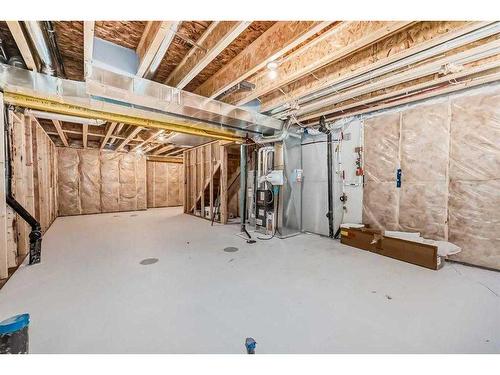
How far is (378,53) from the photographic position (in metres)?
2.10

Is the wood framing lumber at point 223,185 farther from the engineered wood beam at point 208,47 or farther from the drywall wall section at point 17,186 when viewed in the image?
the drywall wall section at point 17,186

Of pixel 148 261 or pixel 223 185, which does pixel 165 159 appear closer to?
pixel 223 185

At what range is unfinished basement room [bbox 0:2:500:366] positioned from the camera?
1581mm

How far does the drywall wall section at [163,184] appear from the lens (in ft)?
28.2

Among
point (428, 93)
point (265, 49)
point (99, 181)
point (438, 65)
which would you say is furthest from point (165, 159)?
point (438, 65)

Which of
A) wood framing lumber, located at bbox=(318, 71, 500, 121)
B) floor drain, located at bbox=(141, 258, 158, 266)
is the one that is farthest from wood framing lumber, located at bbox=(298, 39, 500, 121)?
floor drain, located at bbox=(141, 258, 158, 266)

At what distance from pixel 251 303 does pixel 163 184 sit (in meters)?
7.99

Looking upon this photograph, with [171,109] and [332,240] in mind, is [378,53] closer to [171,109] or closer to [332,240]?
[171,109]

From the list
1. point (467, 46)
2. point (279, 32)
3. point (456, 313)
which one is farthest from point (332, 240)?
point (279, 32)

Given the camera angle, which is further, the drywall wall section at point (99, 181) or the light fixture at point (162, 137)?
the drywall wall section at point (99, 181)

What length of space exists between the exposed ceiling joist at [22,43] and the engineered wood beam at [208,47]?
4.28ft

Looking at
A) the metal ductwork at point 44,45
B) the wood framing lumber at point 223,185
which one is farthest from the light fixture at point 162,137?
the metal ductwork at point 44,45

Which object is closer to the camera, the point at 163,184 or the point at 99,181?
the point at 99,181

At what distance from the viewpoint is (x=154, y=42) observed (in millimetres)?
1771
